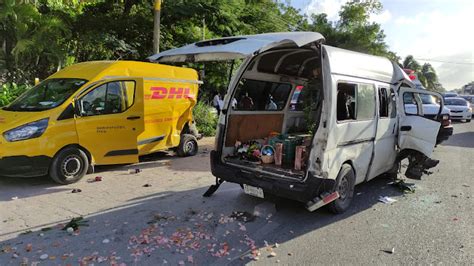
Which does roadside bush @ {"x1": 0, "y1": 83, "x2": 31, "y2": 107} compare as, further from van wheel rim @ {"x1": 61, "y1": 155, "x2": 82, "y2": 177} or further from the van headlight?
van wheel rim @ {"x1": 61, "y1": 155, "x2": 82, "y2": 177}

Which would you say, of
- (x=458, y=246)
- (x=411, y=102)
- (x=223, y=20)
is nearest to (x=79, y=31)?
(x=223, y=20)

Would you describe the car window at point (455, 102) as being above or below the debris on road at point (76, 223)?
above

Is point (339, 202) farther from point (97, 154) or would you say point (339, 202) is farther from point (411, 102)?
point (97, 154)

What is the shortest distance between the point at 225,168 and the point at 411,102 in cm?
403

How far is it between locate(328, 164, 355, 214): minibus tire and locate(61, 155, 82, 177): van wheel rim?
446cm

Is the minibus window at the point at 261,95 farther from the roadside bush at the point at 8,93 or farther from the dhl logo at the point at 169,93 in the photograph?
the roadside bush at the point at 8,93

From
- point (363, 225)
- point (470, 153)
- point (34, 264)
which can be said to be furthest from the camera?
point (470, 153)

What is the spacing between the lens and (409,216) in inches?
220

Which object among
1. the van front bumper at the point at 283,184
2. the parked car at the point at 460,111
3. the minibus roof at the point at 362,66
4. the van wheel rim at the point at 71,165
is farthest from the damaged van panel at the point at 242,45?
the parked car at the point at 460,111

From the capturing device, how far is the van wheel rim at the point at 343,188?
18.0ft

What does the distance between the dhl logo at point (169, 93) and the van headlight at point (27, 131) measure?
7.88ft

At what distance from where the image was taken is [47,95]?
7.01 m

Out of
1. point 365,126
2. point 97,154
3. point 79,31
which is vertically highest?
point 79,31

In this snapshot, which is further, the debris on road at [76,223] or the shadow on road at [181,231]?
the debris on road at [76,223]
